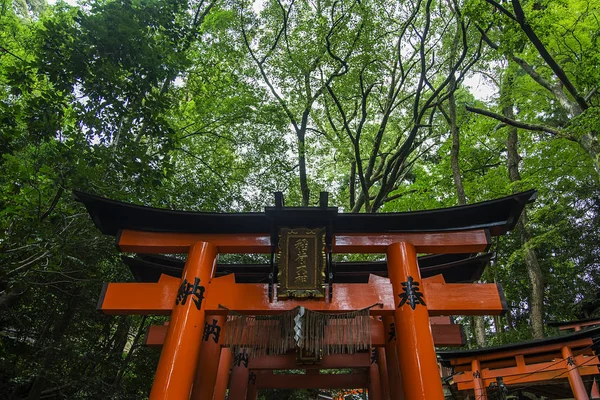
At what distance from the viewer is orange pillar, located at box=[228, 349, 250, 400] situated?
8.23 m

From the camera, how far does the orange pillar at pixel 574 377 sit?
7491 mm

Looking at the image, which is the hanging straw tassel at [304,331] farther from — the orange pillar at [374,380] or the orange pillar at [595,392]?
the orange pillar at [595,392]

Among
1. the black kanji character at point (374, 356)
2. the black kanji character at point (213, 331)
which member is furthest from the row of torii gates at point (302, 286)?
the black kanji character at point (374, 356)

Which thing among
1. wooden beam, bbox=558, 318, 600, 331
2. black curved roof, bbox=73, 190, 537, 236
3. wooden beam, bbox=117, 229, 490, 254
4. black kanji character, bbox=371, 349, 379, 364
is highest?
wooden beam, bbox=558, 318, 600, 331

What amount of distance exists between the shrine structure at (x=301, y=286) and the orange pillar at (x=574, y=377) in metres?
4.21

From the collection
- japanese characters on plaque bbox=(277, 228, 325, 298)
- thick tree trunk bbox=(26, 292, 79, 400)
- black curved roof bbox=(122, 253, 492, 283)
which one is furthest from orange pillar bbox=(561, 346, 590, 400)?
thick tree trunk bbox=(26, 292, 79, 400)

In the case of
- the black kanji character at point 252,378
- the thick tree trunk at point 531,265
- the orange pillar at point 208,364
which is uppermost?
the thick tree trunk at point 531,265

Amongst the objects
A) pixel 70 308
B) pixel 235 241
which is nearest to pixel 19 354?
pixel 70 308

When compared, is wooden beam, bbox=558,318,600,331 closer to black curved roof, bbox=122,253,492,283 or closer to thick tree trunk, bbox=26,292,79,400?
black curved roof, bbox=122,253,492,283

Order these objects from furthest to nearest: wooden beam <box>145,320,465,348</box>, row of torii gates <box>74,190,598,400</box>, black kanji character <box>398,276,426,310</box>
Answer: wooden beam <box>145,320,465,348</box>, black kanji character <box>398,276,426,310</box>, row of torii gates <box>74,190,598,400</box>

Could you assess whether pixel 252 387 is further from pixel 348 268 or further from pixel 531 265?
pixel 531 265

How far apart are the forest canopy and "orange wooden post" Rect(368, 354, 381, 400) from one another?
15.2 feet

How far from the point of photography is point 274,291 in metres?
5.24

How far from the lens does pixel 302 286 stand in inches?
201
